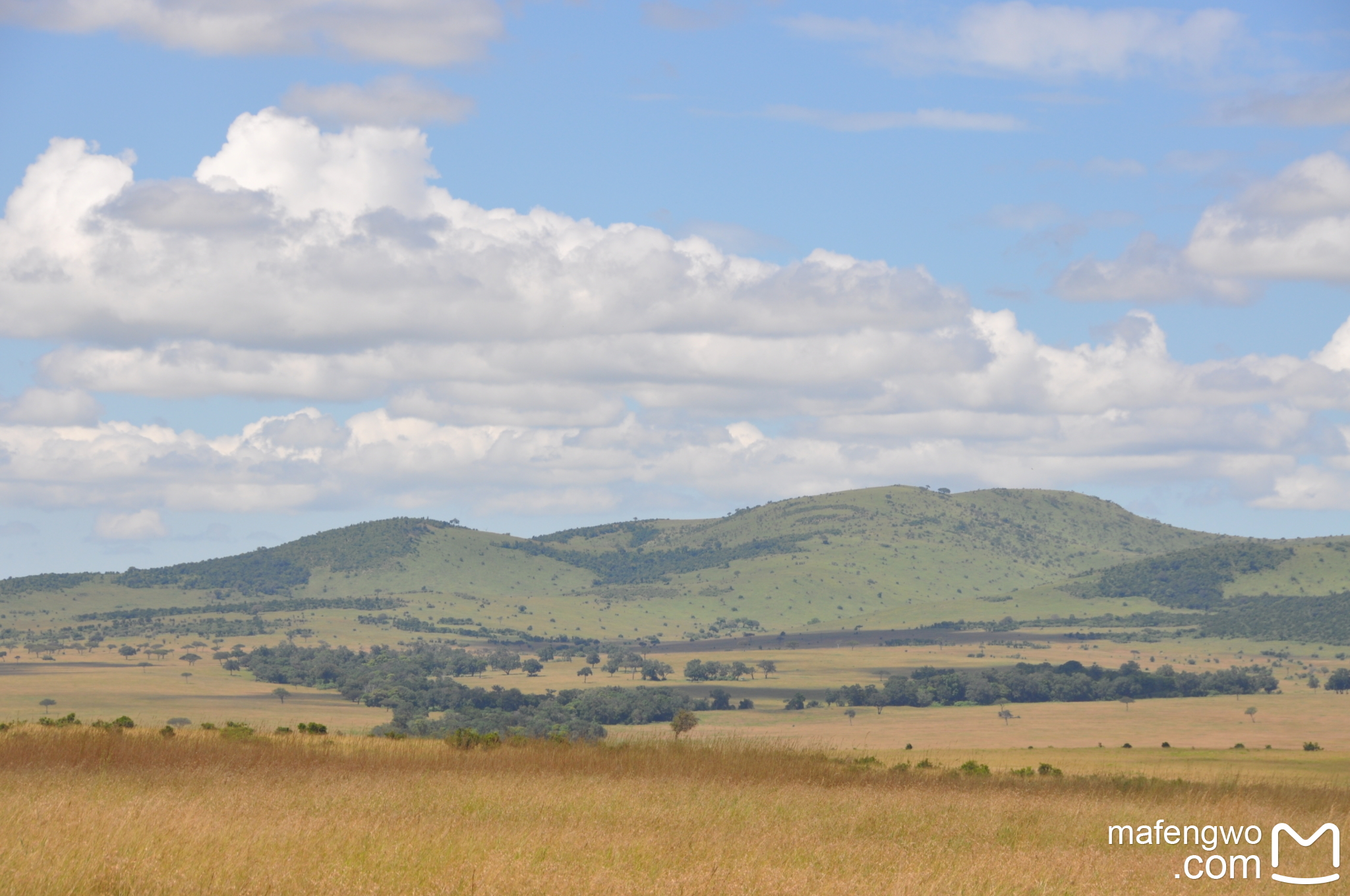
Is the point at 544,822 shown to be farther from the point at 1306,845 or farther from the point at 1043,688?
the point at 1043,688

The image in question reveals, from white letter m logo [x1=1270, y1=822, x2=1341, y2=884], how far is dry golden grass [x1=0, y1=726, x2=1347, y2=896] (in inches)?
20.3

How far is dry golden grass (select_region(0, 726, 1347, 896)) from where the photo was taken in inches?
648

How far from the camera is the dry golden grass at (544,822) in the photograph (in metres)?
16.5

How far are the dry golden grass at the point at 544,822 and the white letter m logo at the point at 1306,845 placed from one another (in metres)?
0.52

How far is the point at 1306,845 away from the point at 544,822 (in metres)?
13.4

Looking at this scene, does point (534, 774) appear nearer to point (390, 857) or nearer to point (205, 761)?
point (205, 761)

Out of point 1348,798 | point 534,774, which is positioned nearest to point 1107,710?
point 1348,798

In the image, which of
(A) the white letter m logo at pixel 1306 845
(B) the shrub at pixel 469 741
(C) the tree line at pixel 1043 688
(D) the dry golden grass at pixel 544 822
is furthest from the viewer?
(C) the tree line at pixel 1043 688

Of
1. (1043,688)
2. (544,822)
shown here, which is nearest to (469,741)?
(544,822)

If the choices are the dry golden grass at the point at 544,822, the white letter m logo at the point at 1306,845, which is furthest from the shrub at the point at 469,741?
the white letter m logo at the point at 1306,845

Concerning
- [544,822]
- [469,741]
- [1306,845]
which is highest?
[544,822]

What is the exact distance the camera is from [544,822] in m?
21.5

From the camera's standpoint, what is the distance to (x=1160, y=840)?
78.3ft

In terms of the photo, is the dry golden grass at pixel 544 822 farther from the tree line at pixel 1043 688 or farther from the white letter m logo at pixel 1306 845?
the tree line at pixel 1043 688
